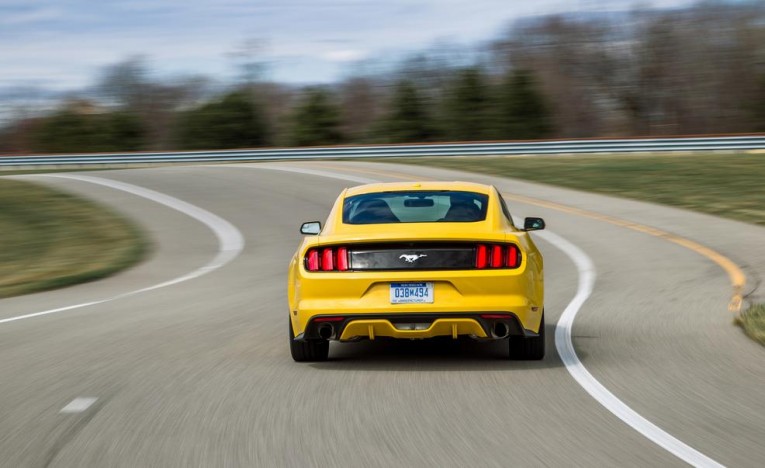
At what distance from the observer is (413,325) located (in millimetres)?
7508

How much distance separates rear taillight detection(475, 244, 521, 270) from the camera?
25.0ft

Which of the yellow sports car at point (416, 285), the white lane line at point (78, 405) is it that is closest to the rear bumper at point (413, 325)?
the yellow sports car at point (416, 285)

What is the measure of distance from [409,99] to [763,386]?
53.0 meters

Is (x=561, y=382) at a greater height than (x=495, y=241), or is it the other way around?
(x=495, y=241)

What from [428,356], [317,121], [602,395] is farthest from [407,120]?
[602,395]

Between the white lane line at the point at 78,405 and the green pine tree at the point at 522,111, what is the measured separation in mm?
51697

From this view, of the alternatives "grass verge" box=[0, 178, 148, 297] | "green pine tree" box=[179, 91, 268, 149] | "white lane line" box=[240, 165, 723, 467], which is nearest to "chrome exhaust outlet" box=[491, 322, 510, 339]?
"white lane line" box=[240, 165, 723, 467]

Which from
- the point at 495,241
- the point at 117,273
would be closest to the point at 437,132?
the point at 117,273

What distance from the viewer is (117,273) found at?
648 inches

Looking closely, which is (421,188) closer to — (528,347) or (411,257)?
(411,257)

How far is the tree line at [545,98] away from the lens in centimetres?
5879

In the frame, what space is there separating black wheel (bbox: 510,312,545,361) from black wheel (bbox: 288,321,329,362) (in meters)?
1.45

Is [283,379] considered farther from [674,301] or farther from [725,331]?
[674,301]

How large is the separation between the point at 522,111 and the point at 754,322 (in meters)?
48.4
